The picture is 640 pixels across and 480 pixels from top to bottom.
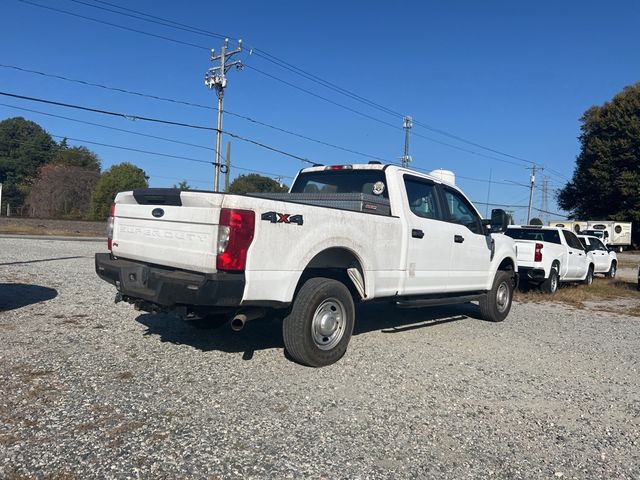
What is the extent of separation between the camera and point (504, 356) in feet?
20.2

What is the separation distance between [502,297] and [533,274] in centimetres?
411

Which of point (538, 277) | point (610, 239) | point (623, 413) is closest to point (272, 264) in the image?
point (623, 413)

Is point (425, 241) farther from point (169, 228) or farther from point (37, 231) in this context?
point (37, 231)

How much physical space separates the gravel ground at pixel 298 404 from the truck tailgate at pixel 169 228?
3.51 feet

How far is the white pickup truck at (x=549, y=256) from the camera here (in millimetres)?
12148

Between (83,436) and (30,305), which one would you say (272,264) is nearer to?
(83,436)

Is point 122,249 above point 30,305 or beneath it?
above

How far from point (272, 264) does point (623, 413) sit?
3.24 m

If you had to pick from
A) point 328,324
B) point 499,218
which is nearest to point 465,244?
point 499,218

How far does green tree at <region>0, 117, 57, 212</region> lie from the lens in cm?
7456

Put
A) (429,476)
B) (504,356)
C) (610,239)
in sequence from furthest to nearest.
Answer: (610,239) < (504,356) < (429,476)

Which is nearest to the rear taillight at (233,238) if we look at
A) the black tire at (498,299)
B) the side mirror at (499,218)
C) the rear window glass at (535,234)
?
the side mirror at (499,218)

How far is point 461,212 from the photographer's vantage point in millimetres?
7527

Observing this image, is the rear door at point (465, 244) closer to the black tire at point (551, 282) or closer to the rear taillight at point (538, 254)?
the rear taillight at point (538, 254)
